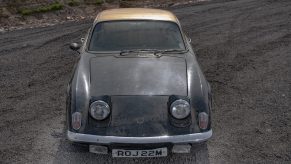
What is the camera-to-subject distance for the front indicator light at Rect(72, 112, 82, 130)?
15.6 ft

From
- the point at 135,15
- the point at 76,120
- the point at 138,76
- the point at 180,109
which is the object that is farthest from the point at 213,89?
the point at 76,120

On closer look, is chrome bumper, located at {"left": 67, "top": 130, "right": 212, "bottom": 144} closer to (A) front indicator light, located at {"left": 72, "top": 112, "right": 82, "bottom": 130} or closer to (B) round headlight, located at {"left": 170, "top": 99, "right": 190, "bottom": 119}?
(A) front indicator light, located at {"left": 72, "top": 112, "right": 82, "bottom": 130}

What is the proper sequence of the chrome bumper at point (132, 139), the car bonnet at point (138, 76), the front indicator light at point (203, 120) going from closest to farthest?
the chrome bumper at point (132, 139) → the front indicator light at point (203, 120) → the car bonnet at point (138, 76)

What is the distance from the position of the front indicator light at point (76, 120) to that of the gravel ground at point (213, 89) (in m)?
0.34

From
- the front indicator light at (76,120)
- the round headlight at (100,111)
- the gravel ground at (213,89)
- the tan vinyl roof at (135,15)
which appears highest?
the tan vinyl roof at (135,15)

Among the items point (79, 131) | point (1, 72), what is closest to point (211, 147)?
point (79, 131)

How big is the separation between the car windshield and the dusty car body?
0.02 meters

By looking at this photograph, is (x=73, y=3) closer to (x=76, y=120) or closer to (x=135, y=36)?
(x=135, y=36)

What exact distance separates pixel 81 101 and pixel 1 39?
6.98m

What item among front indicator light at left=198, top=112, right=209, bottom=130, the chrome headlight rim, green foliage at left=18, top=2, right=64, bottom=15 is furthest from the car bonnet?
green foliage at left=18, top=2, right=64, bottom=15

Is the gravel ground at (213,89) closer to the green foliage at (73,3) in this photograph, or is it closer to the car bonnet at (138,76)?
the car bonnet at (138,76)

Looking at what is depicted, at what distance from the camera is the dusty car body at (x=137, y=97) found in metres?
4.68

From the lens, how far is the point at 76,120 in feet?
15.7

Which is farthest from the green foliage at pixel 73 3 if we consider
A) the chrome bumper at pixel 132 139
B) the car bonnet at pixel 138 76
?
the chrome bumper at pixel 132 139
